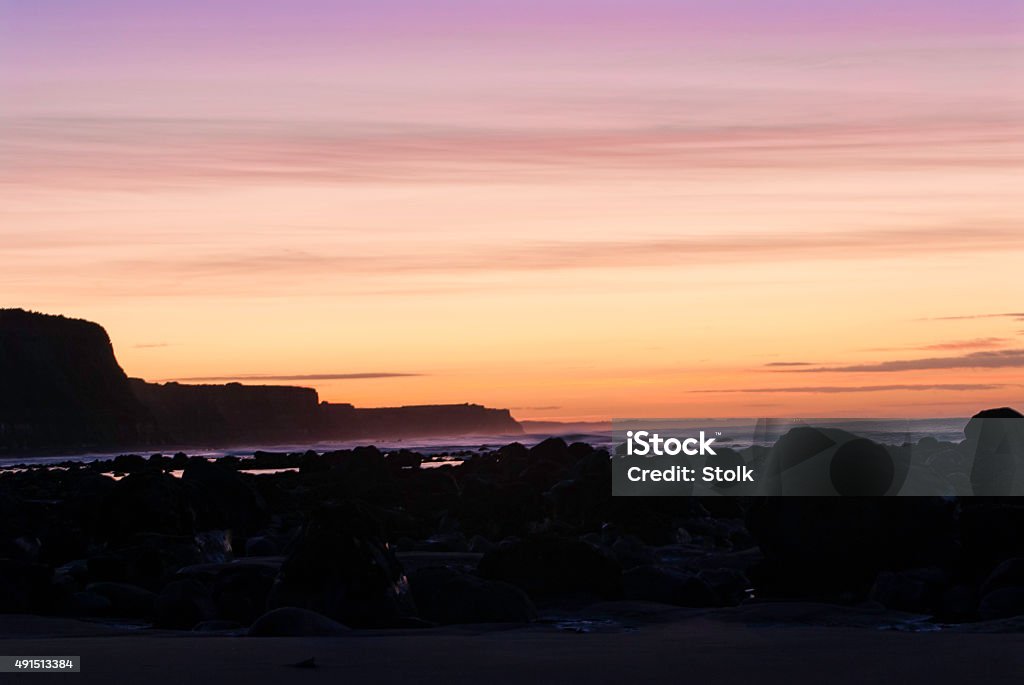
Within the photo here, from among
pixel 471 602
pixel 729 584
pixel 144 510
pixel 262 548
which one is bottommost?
pixel 262 548

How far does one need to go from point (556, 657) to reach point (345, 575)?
13.7ft

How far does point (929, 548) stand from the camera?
44.3 ft

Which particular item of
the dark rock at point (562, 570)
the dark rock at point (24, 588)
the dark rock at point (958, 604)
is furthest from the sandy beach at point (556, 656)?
the dark rock at point (562, 570)

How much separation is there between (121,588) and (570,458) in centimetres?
2703

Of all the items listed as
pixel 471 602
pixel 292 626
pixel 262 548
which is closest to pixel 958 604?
pixel 471 602

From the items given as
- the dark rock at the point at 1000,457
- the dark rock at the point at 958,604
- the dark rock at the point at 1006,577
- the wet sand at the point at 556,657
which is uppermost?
the dark rock at the point at 1000,457

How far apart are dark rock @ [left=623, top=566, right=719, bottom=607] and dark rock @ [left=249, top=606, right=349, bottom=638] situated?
3.83 metres

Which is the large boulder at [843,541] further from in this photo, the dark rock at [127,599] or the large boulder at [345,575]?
the dark rock at [127,599]

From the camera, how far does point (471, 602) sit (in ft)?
36.0

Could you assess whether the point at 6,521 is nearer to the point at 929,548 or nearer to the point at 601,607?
the point at 601,607

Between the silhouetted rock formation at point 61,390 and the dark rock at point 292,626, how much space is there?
503 ft

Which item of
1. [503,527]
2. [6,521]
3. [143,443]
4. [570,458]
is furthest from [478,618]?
[143,443]

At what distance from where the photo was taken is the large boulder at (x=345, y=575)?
35.8ft

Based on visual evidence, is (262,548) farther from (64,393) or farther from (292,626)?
(64,393)
